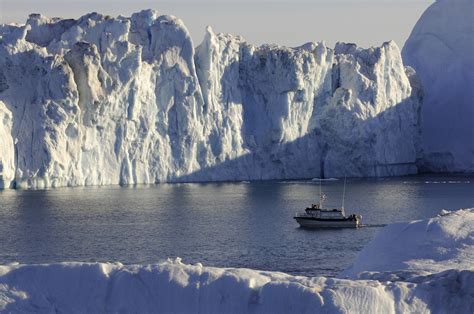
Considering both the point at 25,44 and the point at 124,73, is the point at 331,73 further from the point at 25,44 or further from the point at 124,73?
the point at 25,44

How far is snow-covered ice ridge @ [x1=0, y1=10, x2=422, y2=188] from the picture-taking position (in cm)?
6969

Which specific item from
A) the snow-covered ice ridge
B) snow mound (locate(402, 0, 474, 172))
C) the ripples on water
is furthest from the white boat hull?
snow mound (locate(402, 0, 474, 172))

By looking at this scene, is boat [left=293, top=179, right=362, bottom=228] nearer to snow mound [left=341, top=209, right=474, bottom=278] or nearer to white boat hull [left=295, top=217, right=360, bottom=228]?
white boat hull [left=295, top=217, right=360, bottom=228]

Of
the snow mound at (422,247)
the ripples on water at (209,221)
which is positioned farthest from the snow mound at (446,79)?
the snow mound at (422,247)

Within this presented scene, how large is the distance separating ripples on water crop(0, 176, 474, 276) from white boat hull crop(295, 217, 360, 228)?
2.61 feet

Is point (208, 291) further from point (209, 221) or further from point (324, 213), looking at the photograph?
point (209, 221)

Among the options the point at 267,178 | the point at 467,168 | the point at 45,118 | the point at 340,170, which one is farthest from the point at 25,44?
the point at 467,168

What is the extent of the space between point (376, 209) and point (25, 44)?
27.5 m

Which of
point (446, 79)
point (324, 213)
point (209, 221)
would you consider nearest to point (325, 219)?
point (324, 213)

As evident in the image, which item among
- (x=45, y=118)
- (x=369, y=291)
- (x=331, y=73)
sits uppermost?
(x=331, y=73)

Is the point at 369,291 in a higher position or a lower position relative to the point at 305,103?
lower

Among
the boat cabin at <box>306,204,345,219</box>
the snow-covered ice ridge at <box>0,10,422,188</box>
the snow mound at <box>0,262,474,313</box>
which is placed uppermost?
the snow-covered ice ridge at <box>0,10,422,188</box>

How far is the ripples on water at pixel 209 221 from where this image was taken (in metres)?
41.8

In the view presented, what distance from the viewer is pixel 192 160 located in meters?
78.5
